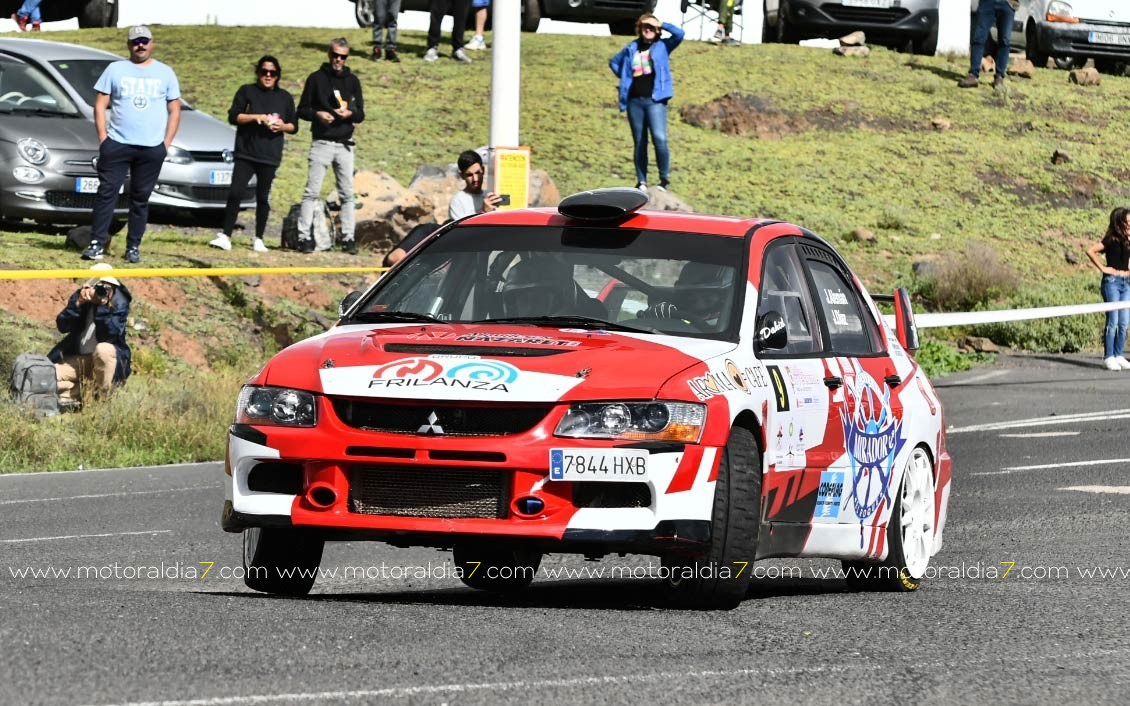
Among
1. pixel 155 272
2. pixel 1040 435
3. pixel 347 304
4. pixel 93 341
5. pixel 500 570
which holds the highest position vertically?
pixel 347 304

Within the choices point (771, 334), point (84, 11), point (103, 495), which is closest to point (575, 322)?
point (771, 334)

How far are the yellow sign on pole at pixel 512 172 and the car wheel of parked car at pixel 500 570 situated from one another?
8.48 m

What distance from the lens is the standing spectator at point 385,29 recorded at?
31.6m

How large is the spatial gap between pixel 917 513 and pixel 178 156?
1333 centimetres

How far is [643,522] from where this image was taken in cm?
690

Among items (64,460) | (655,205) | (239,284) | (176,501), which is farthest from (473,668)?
(655,205)

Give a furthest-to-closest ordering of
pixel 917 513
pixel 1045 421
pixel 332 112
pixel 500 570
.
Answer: pixel 332 112
pixel 1045 421
pixel 917 513
pixel 500 570

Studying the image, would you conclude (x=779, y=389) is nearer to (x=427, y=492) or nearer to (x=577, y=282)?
(x=577, y=282)

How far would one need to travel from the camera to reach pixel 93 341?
50.2 ft

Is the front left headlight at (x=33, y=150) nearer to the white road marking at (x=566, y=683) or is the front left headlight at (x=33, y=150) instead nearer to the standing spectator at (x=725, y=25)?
the white road marking at (x=566, y=683)

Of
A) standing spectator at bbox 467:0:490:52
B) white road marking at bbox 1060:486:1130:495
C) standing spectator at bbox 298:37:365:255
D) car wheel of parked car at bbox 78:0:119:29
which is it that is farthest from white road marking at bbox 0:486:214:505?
car wheel of parked car at bbox 78:0:119:29

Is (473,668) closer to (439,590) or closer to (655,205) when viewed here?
(439,590)

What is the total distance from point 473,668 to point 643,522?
4.31 ft

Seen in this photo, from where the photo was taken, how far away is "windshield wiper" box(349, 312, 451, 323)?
26.0 feet
